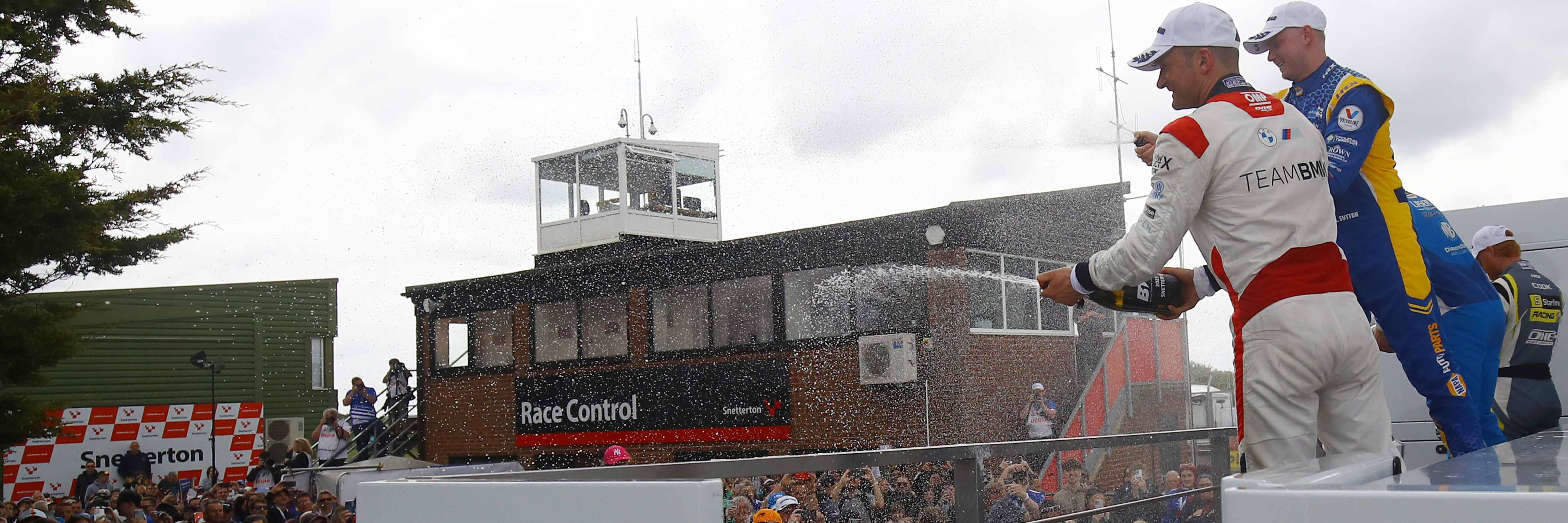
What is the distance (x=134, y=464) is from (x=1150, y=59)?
25.6m

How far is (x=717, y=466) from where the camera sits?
1.79m

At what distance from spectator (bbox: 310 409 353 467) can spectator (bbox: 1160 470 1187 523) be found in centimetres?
1883

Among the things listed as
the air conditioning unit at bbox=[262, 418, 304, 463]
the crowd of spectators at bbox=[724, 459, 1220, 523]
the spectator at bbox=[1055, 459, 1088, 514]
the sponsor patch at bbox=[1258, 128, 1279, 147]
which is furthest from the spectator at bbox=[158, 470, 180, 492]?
the sponsor patch at bbox=[1258, 128, 1279, 147]

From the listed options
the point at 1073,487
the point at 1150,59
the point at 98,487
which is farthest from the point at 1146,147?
the point at 98,487

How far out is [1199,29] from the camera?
2660 millimetres

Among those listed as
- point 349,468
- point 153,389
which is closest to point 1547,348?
point 349,468

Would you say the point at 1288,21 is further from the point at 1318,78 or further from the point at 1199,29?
the point at 1199,29

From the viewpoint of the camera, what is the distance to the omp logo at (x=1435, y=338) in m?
2.96

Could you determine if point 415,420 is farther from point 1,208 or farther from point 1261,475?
point 1261,475

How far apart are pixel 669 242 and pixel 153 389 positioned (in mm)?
14296

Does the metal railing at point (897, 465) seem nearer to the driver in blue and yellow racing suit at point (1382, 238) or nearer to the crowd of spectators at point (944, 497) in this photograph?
the crowd of spectators at point (944, 497)

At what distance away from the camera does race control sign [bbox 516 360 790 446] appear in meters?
18.8

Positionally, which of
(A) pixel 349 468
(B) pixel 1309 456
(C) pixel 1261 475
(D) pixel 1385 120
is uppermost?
(D) pixel 1385 120

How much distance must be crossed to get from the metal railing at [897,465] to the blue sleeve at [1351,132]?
855mm
